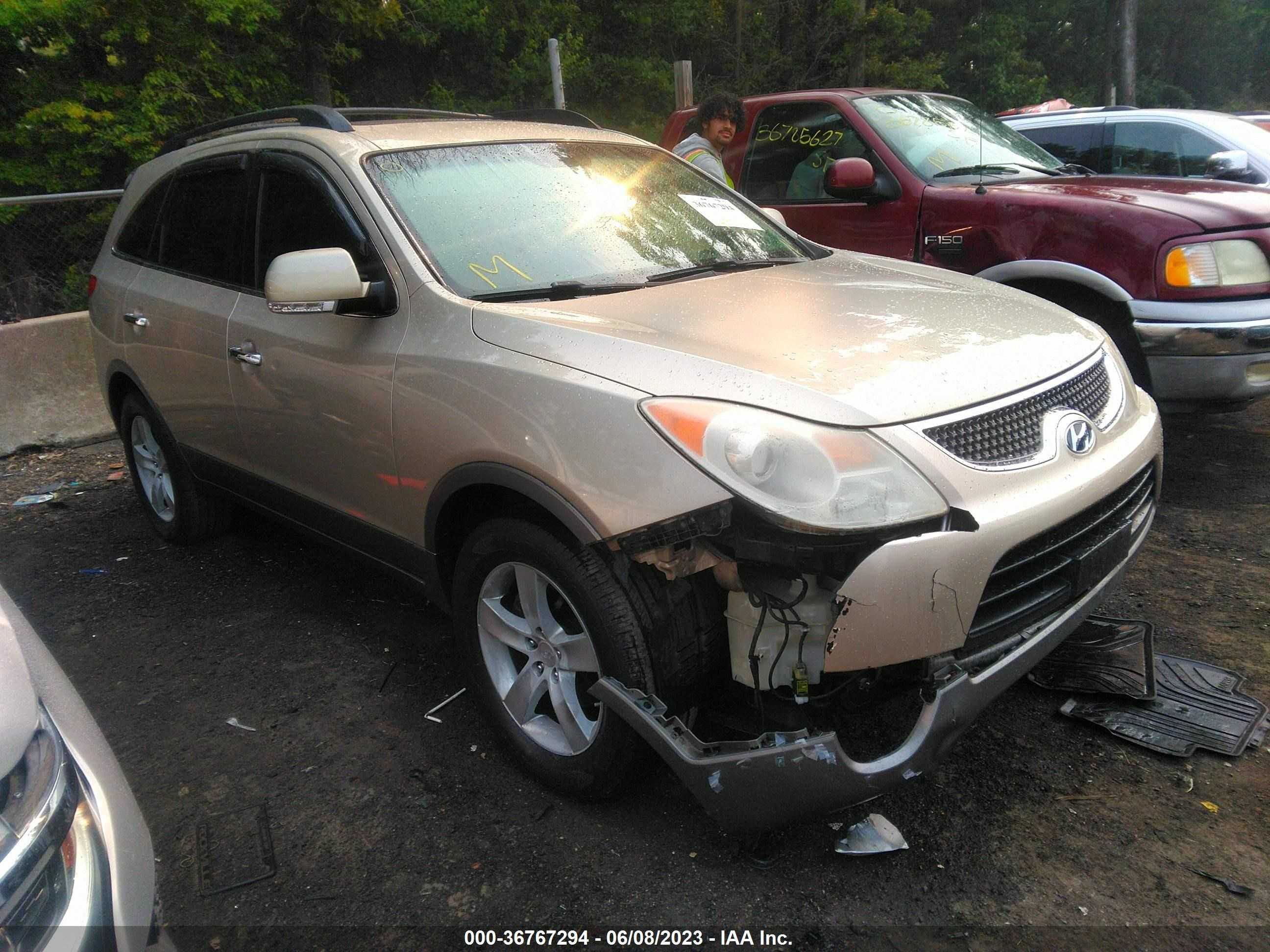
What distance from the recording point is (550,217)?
321cm

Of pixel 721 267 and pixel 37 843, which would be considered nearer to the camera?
pixel 37 843

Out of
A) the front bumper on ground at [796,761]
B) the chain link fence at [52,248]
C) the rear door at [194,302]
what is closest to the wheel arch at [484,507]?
the front bumper on ground at [796,761]

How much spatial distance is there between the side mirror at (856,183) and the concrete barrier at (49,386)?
491 cm

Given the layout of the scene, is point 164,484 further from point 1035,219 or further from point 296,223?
point 1035,219

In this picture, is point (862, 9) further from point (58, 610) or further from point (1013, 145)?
point (58, 610)

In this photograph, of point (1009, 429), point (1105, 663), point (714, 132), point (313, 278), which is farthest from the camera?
point (714, 132)

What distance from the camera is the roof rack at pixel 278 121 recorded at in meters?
3.47

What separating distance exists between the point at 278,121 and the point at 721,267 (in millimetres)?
1914

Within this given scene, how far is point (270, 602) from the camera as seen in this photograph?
4.16 metres

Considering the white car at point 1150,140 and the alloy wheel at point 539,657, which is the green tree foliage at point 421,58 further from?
the alloy wheel at point 539,657

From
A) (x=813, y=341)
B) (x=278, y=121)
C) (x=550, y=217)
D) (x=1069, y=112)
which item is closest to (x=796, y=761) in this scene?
(x=813, y=341)

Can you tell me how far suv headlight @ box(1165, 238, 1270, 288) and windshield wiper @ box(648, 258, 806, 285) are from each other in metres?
1.87

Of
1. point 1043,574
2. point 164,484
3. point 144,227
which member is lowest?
point 164,484

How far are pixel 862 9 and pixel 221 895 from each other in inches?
769
